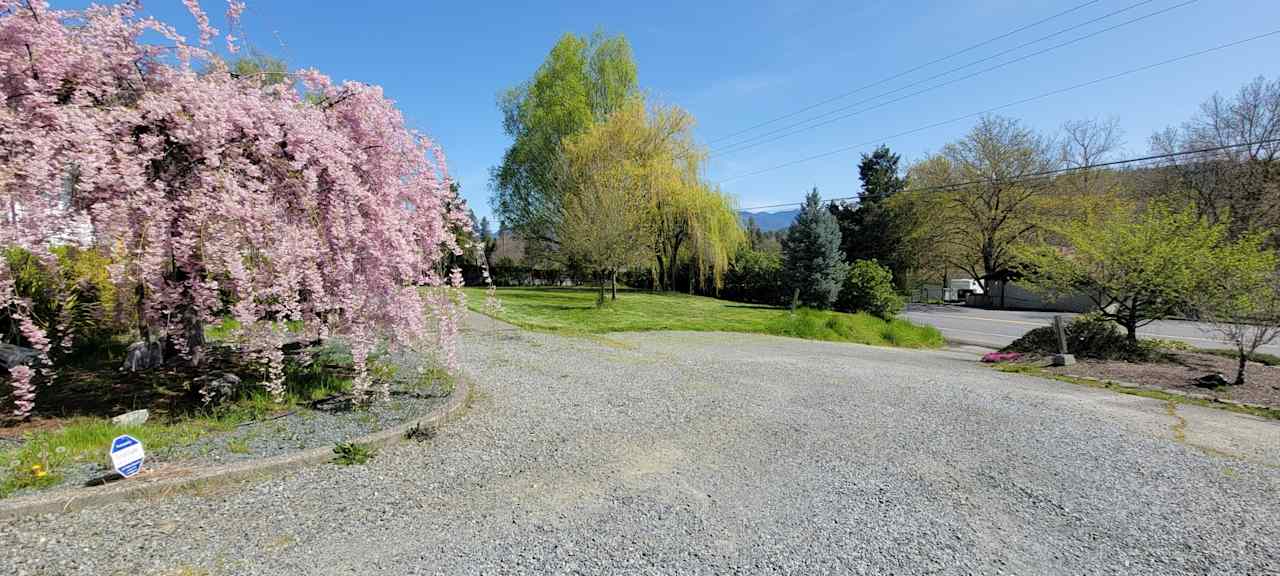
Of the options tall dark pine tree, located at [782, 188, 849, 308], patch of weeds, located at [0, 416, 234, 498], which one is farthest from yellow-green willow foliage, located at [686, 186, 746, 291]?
patch of weeds, located at [0, 416, 234, 498]

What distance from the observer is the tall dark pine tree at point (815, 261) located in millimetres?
19438

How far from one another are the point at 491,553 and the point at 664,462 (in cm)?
159

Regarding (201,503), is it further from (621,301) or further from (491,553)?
(621,301)

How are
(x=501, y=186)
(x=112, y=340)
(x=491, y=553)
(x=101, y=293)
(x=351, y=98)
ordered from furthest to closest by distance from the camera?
1. (x=501, y=186)
2. (x=112, y=340)
3. (x=101, y=293)
4. (x=351, y=98)
5. (x=491, y=553)

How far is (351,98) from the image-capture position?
14.0 ft

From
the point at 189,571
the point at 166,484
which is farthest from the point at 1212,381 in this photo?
the point at 166,484

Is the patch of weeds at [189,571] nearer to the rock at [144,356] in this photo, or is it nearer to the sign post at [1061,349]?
the rock at [144,356]

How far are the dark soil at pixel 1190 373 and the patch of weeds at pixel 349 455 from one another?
960cm

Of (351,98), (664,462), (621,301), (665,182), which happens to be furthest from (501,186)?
(664,462)

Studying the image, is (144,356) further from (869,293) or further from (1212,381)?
(869,293)

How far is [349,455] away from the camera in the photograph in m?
3.62

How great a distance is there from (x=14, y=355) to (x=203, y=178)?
178 inches

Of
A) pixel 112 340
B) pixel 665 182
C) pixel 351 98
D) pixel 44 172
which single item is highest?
pixel 665 182

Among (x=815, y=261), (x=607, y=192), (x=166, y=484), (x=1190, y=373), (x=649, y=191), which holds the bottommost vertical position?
(x=1190, y=373)
